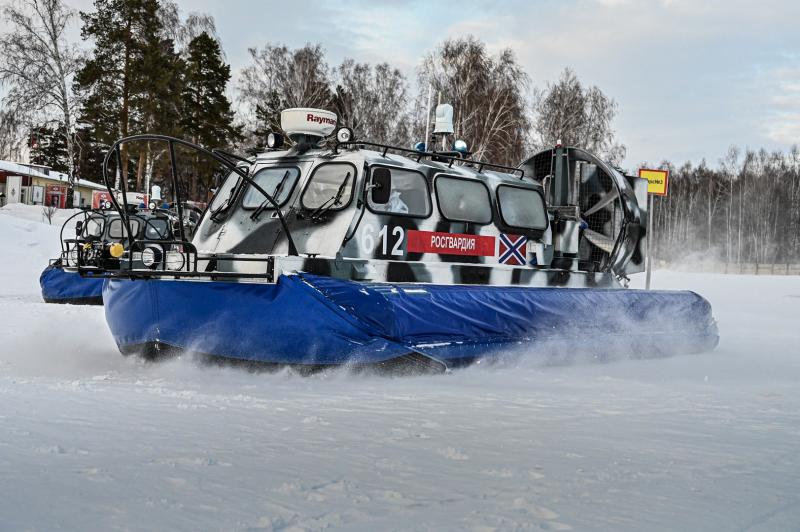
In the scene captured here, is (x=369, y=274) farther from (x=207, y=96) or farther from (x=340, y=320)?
(x=207, y=96)

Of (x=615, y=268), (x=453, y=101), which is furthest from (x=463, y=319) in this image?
(x=453, y=101)

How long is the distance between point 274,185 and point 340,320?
1824mm

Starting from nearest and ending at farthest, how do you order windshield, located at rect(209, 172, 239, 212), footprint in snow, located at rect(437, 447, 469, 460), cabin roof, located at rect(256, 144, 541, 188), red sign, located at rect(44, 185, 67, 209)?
footprint in snow, located at rect(437, 447, 469, 460) → cabin roof, located at rect(256, 144, 541, 188) → windshield, located at rect(209, 172, 239, 212) → red sign, located at rect(44, 185, 67, 209)

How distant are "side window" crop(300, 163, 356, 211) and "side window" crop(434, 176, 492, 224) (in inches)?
36.6

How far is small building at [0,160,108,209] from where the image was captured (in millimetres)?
47906

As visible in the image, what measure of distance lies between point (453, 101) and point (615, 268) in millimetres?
20463

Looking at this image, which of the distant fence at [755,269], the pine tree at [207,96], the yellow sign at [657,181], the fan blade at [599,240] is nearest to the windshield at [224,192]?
the fan blade at [599,240]

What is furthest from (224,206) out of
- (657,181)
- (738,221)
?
(738,221)

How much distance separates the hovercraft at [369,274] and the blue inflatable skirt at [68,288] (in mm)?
6237

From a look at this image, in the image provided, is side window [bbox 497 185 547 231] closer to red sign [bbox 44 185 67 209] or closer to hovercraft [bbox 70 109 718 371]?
hovercraft [bbox 70 109 718 371]

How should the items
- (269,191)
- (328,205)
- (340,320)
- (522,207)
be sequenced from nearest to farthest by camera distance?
(340,320) → (328,205) → (269,191) → (522,207)

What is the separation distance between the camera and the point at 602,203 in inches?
367

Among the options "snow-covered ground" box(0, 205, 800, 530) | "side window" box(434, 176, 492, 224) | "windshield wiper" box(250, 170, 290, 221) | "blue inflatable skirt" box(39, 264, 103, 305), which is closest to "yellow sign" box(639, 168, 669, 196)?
"side window" box(434, 176, 492, 224)

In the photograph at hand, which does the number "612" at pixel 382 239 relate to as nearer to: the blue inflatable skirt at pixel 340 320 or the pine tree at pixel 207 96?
the blue inflatable skirt at pixel 340 320
